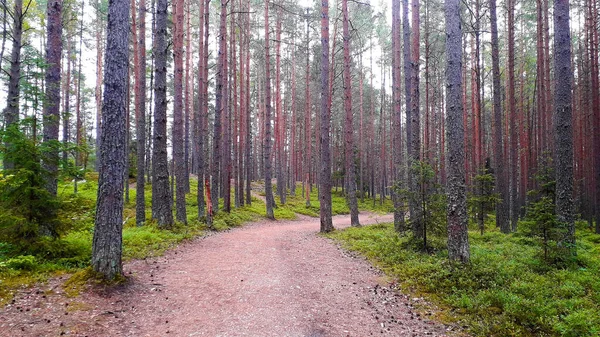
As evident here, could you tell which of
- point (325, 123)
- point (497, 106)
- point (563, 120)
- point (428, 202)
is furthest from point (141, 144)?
point (497, 106)

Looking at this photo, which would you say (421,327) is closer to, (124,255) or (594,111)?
(124,255)

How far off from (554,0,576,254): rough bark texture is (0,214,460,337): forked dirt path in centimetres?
491

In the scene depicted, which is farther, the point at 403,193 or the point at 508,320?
the point at 403,193

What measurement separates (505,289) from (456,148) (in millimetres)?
2885

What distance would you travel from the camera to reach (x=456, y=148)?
277 inches

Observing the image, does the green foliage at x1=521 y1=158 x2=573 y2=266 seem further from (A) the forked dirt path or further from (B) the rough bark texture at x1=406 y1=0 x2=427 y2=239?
(A) the forked dirt path

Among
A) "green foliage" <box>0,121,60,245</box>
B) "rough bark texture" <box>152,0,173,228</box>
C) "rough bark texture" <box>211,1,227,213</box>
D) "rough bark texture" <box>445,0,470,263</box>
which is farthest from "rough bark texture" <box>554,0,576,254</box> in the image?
"rough bark texture" <box>211,1,227,213</box>

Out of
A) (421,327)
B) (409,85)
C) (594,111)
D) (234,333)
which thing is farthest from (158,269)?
(594,111)

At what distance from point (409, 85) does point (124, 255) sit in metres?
12.4

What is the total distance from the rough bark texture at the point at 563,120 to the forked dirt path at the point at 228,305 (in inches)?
193

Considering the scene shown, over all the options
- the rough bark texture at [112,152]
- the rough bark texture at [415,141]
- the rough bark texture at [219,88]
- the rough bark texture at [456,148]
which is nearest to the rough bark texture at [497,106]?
the rough bark texture at [415,141]

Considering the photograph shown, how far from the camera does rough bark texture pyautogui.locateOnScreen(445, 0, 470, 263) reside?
7.00m

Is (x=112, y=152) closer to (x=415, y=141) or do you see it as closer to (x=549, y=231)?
(x=549, y=231)

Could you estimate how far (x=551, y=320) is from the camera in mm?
4586
